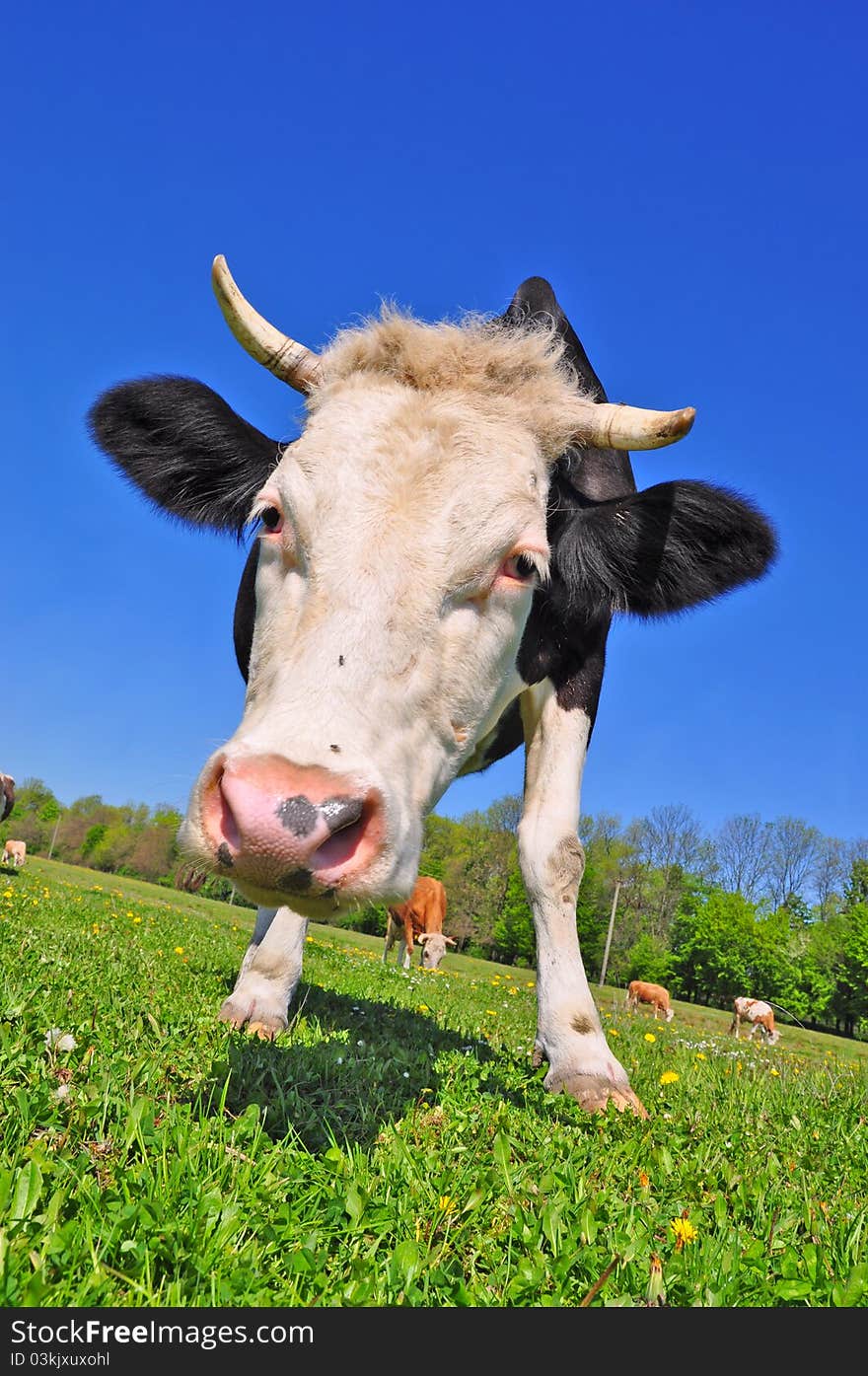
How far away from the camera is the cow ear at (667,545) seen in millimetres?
4730

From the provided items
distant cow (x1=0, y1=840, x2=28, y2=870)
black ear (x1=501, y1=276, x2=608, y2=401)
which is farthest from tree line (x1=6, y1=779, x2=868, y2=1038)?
black ear (x1=501, y1=276, x2=608, y2=401)

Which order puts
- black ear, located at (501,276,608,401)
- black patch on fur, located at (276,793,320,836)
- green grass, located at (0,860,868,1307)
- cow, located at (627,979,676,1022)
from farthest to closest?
cow, located at (627,979,676,1022) < black ear, located at (501,276,608,401) < black patch on fur, located at (276,793,320,836) < green grass, located at (0,860,868,1307)

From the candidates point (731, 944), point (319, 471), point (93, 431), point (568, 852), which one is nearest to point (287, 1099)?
point (319, 471)

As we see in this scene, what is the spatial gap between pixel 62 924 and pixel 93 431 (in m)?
4.62

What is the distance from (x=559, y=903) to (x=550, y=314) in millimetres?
4243

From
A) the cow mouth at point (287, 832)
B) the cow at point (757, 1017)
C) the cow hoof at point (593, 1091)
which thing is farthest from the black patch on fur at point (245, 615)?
the cow at point (757, 1017)

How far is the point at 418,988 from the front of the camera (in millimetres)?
9344

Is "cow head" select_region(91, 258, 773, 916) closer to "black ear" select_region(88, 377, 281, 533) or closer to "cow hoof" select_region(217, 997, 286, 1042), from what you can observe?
"black ear" select_region(88, 377, 281, 533)

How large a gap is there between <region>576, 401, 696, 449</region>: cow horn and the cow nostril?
282 centimetres

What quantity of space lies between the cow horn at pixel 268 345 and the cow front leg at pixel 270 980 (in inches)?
109

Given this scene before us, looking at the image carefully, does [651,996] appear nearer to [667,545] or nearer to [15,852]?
A: [15,852]

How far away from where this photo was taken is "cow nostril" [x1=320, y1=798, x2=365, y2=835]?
2.30 metres

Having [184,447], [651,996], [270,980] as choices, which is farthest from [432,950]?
[184,447]

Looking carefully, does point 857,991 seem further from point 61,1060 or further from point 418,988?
point 61,1060
